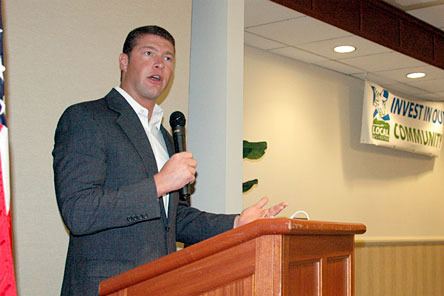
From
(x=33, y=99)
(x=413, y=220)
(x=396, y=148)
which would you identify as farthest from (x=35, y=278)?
(x=413, y=220)

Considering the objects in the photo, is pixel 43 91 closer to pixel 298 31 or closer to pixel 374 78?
pixel 298 31

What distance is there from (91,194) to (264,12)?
2927mm

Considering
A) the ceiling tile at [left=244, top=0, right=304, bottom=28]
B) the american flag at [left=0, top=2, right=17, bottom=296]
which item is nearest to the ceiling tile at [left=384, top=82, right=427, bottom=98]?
the ceiling tile at [left=244, top=0, right=304, bottom=28]

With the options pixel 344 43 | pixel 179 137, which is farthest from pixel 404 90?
pixel 179 137

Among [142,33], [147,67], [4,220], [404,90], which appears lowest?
[4,220]

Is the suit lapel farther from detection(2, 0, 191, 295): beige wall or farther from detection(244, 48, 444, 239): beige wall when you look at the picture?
detection(244, 48, 444, 239): beige wall

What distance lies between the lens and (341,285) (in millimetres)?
1901

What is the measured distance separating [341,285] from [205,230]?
2.15 ft

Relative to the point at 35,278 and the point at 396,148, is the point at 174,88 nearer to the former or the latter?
the point at 35,278

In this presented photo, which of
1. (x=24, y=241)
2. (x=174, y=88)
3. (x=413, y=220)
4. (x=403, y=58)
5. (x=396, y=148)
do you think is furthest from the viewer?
(x=413, y=220)

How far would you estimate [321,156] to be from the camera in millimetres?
6281

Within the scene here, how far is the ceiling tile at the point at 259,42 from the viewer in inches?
207

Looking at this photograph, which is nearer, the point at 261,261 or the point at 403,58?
the point at 261,261

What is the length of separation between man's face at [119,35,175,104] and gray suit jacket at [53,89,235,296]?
85 mm
